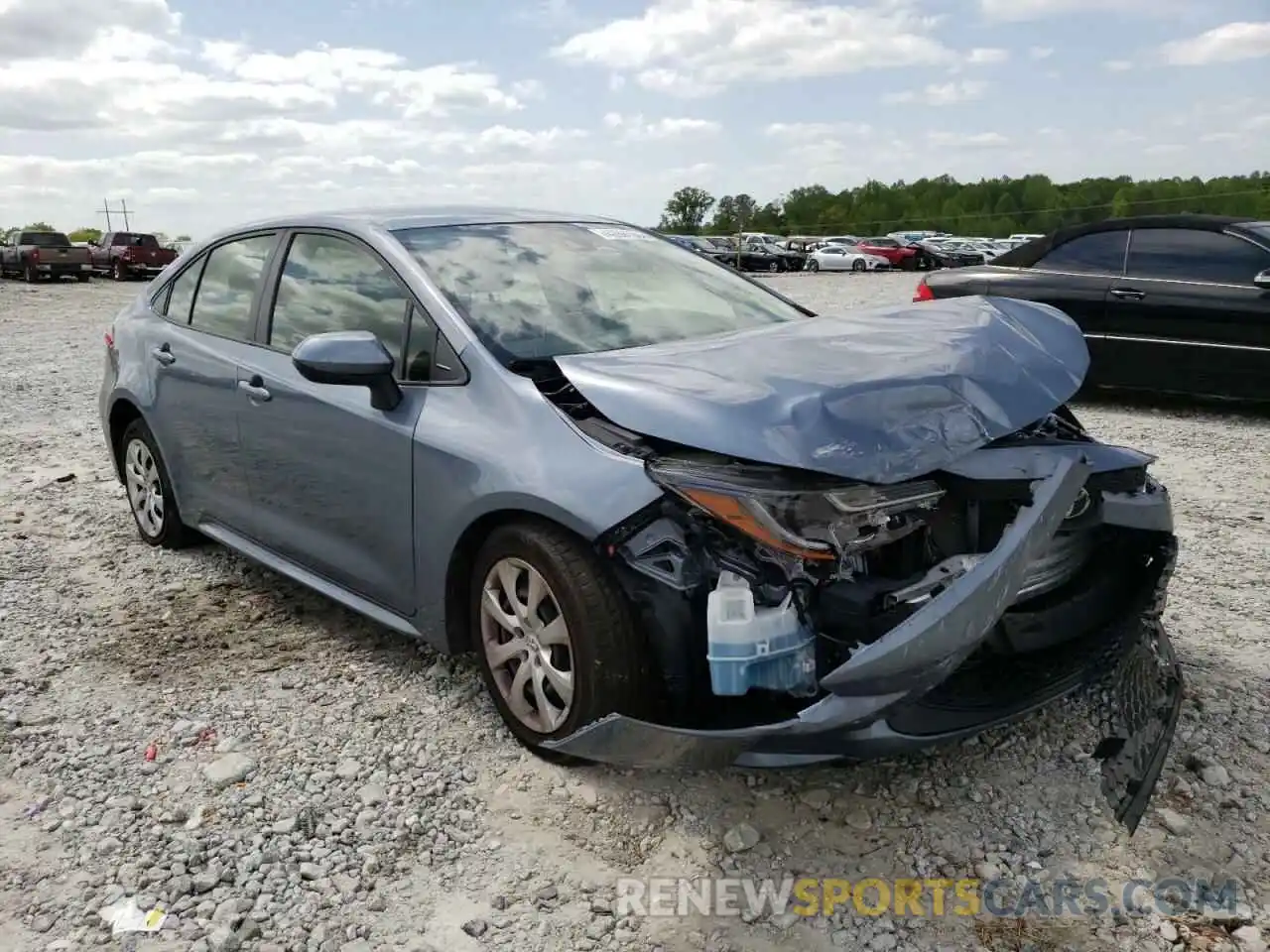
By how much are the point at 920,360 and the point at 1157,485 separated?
89 cm

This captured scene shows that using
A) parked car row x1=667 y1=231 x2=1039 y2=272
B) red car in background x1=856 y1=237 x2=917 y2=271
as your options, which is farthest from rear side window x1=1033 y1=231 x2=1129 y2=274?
red car in background x1=856 y1=237 x2=917 y2=271

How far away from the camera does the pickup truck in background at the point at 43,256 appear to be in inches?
1156

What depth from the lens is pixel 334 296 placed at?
3.72m

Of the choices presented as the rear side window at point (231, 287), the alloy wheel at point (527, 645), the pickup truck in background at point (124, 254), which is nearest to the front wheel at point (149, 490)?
the rear side window at point (231, 287)

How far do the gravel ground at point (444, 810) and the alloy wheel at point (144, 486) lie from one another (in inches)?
34.6

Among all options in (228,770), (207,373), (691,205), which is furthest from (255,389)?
(691,205)

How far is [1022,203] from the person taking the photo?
392 ft

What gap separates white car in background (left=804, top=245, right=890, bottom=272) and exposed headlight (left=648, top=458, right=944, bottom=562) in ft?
133

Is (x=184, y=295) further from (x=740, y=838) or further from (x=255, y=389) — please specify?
(x=740, y=838)

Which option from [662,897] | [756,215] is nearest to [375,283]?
[662,897]

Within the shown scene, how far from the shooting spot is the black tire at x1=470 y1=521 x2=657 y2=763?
2.63 m

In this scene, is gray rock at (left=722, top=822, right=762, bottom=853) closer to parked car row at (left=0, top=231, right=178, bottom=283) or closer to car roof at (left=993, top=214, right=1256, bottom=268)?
car roof at (left=993, top=214, right=1256, bottom=268)

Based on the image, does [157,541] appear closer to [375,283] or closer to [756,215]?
[375,283]

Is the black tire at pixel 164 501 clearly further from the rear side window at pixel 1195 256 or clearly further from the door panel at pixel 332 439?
the rear side window at pixel 1195 256
